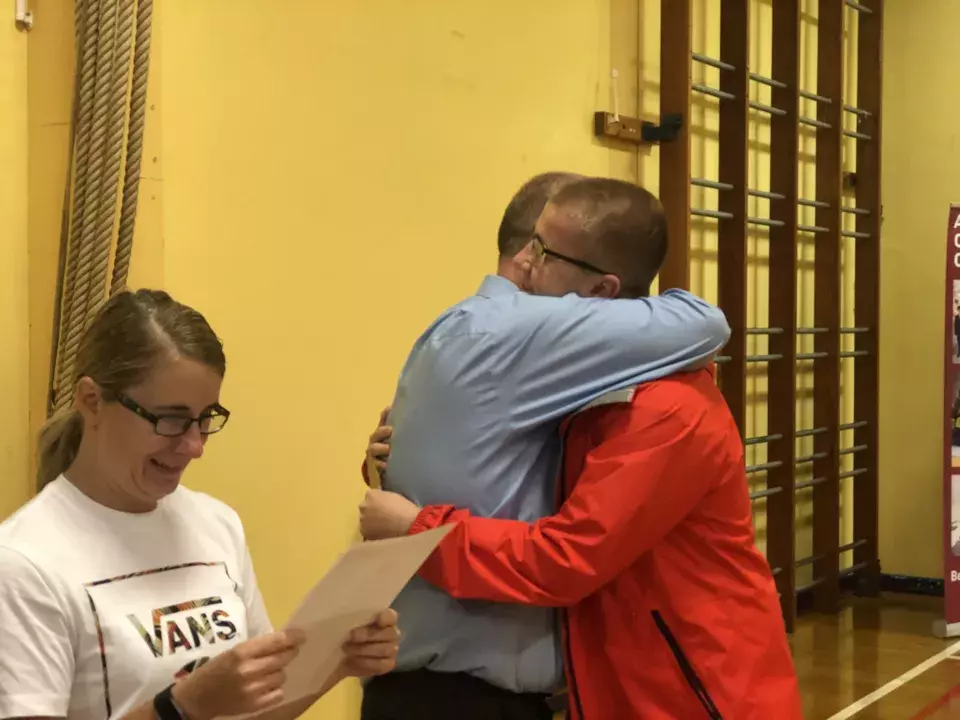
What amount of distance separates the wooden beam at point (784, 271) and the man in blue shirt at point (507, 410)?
308cm

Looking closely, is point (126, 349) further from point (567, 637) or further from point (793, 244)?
point (793, 244)

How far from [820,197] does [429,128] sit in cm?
252

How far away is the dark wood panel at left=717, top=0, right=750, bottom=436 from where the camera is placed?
4.18 metres

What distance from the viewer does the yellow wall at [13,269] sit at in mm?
1936

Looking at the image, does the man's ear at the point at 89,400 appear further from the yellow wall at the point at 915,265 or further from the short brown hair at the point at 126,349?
the yellow wall at the point at 915,265

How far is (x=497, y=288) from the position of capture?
5.13ft

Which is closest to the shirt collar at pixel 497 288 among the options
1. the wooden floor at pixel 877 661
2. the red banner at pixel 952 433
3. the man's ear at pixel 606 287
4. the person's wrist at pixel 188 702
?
the man's ear at pixel 606 287

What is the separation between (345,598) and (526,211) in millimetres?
685

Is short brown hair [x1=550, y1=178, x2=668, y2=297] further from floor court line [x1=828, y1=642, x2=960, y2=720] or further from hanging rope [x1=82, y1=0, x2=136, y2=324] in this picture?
floor court line [x1=828, y1=642, x2=960, y2=720]

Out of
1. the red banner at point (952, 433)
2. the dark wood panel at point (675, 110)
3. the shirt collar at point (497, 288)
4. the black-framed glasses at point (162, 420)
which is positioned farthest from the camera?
the red banner at point (952, 433)

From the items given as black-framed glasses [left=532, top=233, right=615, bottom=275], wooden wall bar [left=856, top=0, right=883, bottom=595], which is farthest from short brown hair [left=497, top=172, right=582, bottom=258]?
wooden wall bar [left=856, top=0, right=883, bottom=595]

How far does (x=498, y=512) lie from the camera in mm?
1514

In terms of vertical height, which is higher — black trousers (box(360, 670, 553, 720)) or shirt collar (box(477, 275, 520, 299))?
shirt collar (box(477, 275, 520, 299))

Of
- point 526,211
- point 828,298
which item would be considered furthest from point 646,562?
point 828,298
